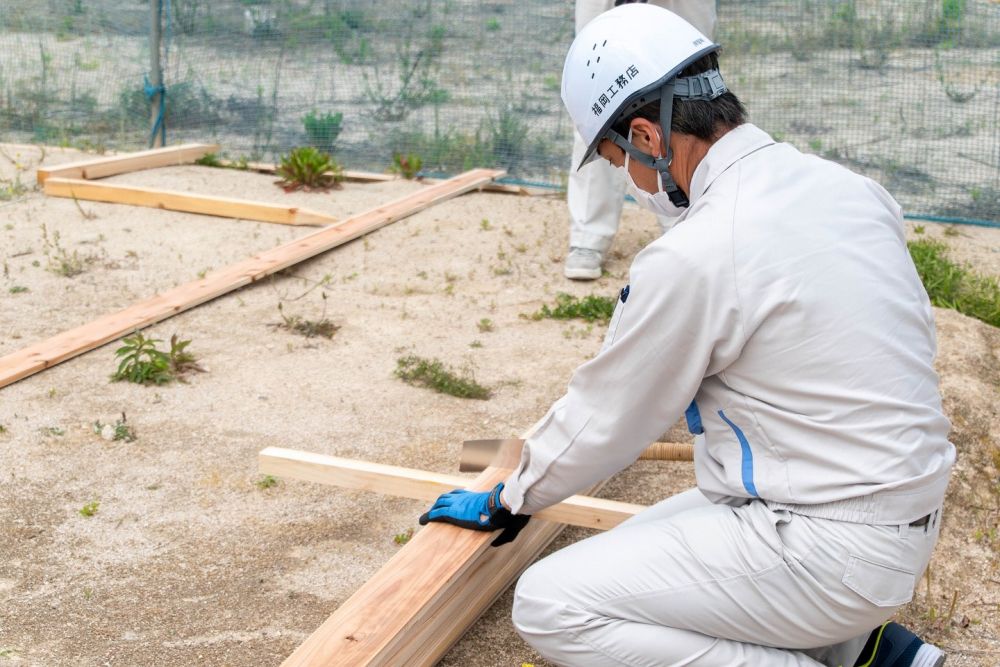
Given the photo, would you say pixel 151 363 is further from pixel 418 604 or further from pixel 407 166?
pixel 407 166

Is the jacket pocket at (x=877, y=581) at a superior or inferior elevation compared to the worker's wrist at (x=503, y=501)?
superior

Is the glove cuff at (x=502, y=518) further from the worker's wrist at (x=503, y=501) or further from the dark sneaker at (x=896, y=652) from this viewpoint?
the dark sneaker at (x=896, y=652)

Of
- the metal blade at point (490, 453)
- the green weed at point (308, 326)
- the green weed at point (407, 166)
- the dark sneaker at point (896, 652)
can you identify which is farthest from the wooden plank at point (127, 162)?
the dark sneaker at point (896, 652)

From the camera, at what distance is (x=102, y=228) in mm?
6363

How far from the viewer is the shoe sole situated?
5.73 metres

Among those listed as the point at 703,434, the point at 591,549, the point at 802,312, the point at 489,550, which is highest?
the point at 802,312

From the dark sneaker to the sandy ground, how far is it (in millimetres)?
378

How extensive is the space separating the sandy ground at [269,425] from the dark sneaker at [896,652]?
0.38m

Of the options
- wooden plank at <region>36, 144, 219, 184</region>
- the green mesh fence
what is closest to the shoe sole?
the green mesh fence

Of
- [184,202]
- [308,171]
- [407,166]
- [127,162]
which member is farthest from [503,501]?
[127,162]

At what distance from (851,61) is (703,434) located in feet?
18.2

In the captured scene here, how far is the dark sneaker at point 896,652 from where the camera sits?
8.14 ft

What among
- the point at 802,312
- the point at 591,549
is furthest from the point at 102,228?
the point at 802,312

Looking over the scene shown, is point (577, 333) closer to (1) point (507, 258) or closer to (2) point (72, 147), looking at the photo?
(1) point (507, 258)
